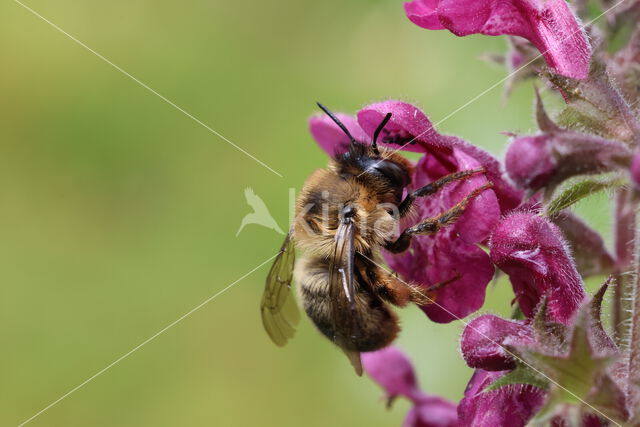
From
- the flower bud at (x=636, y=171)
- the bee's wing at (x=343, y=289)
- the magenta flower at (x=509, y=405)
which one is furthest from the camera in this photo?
the bee's wing at (x=343, y=289)

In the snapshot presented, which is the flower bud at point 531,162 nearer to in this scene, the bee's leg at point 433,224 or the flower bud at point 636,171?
the flower bud at point 636,171

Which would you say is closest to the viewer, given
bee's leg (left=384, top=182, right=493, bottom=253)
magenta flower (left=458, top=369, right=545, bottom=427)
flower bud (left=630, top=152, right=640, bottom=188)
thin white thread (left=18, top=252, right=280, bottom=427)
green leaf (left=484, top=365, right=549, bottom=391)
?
flower bud (left=630, top=152, right=640, bottom=188)

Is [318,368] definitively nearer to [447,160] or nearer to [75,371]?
[75,371]

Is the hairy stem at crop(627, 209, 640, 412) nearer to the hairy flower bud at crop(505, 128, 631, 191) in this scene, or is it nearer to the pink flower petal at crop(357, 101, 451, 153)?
the hairy flower bud at crop(505, 128, 631, 191)

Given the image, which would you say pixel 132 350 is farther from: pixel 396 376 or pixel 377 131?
pixel 377 131

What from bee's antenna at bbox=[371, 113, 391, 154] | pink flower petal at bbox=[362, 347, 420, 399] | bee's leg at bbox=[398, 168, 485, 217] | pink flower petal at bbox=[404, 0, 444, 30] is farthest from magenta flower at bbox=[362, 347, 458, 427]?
pink flower petal at bbox=[404, 0, 444, 30]

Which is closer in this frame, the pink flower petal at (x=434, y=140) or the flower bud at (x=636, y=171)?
the flower bud at (x=636, y=171)

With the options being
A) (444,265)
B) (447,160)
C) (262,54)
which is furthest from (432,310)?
(262,54)

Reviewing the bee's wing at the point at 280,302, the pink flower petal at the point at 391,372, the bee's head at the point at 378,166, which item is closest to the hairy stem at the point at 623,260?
the bee's head at the point at 378,166
